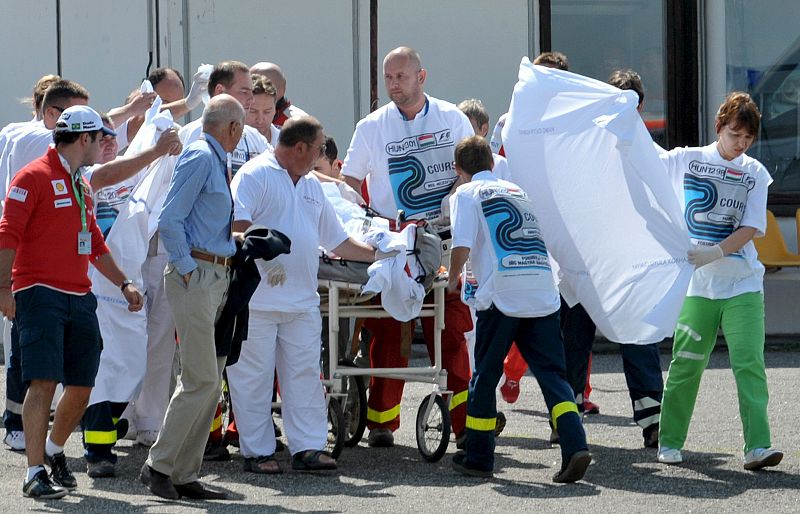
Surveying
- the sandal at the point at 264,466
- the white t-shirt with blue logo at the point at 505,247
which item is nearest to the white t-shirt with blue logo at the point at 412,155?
the white t-shirt with blue logo at the point at 505,247

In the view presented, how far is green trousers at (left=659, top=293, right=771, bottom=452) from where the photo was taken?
7270mm

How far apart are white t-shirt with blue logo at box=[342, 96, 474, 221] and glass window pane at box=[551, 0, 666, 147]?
478 centimetres

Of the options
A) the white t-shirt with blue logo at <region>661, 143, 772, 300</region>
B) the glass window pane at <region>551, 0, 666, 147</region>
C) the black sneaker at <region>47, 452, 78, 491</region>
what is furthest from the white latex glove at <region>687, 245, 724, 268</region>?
the glass window pane at <region>551, 0, 666, 147</region>

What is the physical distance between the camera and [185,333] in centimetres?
655

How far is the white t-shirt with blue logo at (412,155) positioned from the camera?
8.21 metres

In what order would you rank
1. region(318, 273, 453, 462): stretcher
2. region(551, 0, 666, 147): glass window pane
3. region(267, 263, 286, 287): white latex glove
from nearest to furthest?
1. region(267, 263, 286, 287): white latex glove
2. region(318, 273, 453, 462): stretcher
3. region(551, 0, 666, 147): glass window pane

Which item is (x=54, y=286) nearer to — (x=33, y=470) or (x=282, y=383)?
(x=33, y=470)

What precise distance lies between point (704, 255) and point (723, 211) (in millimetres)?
290

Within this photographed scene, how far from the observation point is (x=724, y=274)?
24.3ft

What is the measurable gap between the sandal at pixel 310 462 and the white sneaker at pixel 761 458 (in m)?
1.99

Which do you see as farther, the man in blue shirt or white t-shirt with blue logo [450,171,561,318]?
white t-shirt with blue logo [450,171,561,318]

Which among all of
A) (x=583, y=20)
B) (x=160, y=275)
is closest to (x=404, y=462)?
(x=160, y=275)

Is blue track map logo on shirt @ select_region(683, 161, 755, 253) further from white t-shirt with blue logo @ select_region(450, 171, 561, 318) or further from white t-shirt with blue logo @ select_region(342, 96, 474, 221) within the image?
white t-shirt with blue logo @ select_region(342, 96, 474, 221)

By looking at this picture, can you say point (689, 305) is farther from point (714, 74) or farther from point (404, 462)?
point (714, 74)
